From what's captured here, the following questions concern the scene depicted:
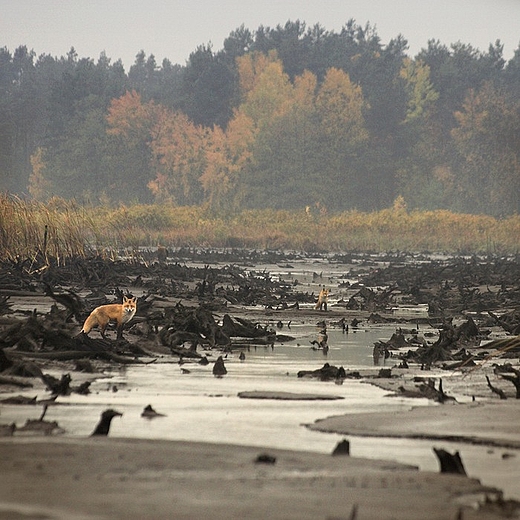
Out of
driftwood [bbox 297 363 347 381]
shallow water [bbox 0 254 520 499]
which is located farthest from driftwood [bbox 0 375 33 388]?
driftwood [bbox 297 363 347 381]

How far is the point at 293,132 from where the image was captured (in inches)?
3457

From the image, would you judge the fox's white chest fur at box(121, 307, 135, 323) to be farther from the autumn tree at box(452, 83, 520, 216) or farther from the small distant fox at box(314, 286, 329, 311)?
the autumn tree at box(452, 83, 520, 216)

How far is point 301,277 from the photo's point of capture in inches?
1240

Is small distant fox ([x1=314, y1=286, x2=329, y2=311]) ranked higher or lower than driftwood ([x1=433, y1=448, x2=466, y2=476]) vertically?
lower

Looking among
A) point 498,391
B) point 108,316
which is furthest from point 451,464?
point 108,316

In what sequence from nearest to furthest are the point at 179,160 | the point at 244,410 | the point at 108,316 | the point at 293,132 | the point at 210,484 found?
the point at 210,484 → the point at 244,410 → the point at 108,316 → the point at 293,132 → the point at 179,160

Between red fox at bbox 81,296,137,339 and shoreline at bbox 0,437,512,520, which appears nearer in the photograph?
shoreline at bbox 0,437,512,520

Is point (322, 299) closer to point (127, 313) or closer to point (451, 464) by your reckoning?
point (127, 313)

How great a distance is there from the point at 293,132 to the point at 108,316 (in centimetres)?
7643

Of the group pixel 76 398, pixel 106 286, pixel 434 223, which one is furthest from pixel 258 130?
pixel 76 398

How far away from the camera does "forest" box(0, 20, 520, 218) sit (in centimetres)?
8812

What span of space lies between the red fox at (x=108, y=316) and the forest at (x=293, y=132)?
238 ft

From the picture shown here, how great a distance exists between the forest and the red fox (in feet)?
238

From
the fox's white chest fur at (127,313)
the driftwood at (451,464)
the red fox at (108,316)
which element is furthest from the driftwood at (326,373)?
the driftwood at (451,464)
